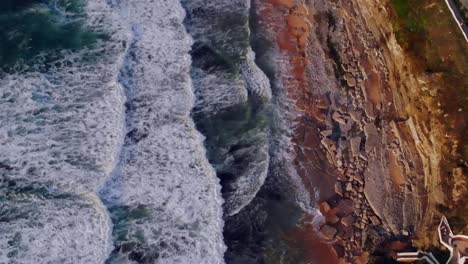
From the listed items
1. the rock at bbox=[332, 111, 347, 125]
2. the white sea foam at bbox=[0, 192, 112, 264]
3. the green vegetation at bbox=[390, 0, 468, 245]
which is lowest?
the white sea foam at bbox=[0, 192, 112, 264]

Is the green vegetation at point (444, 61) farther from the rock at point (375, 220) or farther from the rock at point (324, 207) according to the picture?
the rock at point (324, 207)

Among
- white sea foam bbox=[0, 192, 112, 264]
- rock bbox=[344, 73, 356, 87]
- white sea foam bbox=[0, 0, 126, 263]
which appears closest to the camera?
white sea foam bbox=[0, 192, 112, 264]

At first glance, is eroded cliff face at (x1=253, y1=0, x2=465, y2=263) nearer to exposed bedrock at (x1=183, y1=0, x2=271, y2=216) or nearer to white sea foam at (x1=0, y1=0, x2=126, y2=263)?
exposed bedrock at (x1=183, y1=0, x2=271, y2=216)

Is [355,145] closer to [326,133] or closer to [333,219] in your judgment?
[326,133]

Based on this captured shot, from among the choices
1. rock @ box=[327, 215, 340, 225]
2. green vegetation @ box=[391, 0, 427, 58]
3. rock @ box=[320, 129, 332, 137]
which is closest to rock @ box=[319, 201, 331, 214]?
rock @ box=[327, 215, 340, 225]

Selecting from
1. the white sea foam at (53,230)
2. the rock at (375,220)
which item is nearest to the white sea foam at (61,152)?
the white sea foam at (53,230)

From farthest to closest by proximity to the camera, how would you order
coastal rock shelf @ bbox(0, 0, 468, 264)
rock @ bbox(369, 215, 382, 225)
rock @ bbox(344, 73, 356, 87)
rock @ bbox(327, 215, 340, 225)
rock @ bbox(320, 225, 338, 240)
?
rock @ bbox(344, 73, 356, 87) → rock @ bbox(369, 215, 382, 225) → rock @ bbox(327, 215, 340, 225) → rock @ bbox(320, 225, 338, 240) → coastal rock shelf @ bbox(0, 0, 468, 264)

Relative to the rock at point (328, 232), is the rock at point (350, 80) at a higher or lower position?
higher
